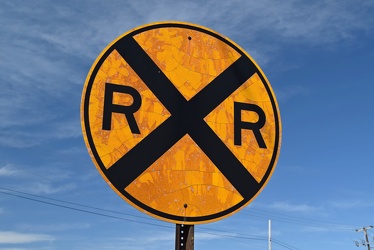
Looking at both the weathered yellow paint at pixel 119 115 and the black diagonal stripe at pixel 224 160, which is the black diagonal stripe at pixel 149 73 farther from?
the black diagonal stripe at pixel 224 160

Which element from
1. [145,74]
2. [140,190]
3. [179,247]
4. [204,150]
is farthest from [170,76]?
[179,247]

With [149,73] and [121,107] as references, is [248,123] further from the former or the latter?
[121,107]

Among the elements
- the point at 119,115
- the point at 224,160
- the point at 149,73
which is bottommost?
the point at 224,160

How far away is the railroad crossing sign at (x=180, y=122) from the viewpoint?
7.96 feet

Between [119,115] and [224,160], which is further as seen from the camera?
[224,160]

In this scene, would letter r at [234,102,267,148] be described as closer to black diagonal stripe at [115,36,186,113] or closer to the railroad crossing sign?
the railroad crossing sign

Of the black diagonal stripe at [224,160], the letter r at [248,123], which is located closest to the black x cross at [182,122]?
the black diagonal stripe at [224,160]

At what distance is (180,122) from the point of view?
258cm

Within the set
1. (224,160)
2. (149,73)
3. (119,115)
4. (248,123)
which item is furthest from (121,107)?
(248,123)

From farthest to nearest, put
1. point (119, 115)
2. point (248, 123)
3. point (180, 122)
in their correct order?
point (248, 123)
point (180, 122)
point (119, 115)

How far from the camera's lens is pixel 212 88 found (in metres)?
2.76

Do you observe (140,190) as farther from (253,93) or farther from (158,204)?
(253,93)

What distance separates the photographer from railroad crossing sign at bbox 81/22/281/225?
7.96ft

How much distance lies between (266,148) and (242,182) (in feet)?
0.89
